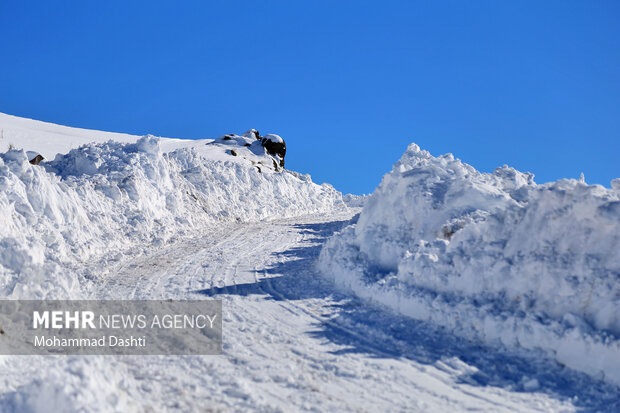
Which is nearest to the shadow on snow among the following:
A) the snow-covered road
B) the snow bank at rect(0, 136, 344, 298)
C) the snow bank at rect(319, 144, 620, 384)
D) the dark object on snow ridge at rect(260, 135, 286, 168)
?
the snow-covered road

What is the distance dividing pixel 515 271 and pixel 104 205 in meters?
14.4

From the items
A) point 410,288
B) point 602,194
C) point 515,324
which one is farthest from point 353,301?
point 602,194

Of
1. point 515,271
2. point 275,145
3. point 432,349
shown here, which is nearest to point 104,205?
point 432,349

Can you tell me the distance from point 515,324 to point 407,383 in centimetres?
266

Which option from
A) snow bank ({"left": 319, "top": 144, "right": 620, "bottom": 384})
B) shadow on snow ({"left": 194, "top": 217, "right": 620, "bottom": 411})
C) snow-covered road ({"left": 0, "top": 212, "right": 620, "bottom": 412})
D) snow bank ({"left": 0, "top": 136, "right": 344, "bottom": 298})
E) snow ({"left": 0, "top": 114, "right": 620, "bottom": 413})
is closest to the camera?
snow-covered road ({"left": 0, "top": 212, "right": 620, "bottom": 412})

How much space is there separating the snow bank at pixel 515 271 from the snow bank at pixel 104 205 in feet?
23.4

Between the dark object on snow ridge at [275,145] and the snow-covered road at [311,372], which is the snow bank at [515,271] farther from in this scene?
the dark object on snow ridge at [275,145]

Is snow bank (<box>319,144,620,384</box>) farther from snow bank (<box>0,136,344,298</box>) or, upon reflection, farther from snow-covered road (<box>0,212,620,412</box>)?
snow bank (<box>0,136,344,298</box>)

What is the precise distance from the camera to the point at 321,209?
3631cm

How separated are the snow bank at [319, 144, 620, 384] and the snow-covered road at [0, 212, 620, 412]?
455mm

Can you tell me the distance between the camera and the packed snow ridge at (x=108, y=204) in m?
11.5

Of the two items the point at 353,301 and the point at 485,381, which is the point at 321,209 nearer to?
the point at 353,301

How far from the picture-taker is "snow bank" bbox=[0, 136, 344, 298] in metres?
11.4

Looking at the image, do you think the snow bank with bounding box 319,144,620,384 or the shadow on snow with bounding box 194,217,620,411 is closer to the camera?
the shadow on snow with bounding box 194,217,620,411
